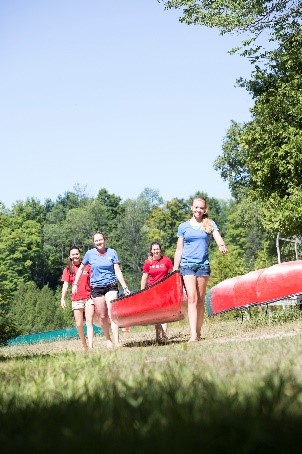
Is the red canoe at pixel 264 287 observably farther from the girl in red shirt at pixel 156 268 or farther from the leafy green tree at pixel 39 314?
the leafy green tree at pixel 39 314

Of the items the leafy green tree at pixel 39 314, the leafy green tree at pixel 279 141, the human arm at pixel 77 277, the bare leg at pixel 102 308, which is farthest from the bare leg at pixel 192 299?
the leafy green tree at pixel 39 314

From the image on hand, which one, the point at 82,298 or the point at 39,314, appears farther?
the point at 39,314

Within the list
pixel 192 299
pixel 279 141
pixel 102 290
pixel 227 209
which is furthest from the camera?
pixel 227 209

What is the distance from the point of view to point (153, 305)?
13664 mm

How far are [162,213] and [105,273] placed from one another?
99414mm

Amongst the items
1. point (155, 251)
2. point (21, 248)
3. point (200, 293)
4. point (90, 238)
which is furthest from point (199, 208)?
point (90, 238)

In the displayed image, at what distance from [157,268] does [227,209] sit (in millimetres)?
127169

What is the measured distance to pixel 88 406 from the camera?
394 centimetres

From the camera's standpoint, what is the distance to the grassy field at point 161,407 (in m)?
2.88

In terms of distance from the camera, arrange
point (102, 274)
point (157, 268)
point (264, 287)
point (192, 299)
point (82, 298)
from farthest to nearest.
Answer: point (264, 287), point (157, 268), point (82, 298), point (102, 274), point (192, 299)

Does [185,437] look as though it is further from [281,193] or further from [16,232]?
[16,232]

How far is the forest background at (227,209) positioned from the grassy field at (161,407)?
24.1ft

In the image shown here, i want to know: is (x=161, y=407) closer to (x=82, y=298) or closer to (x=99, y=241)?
(x=99, y=241)

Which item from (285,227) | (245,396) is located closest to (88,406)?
(245,396)
